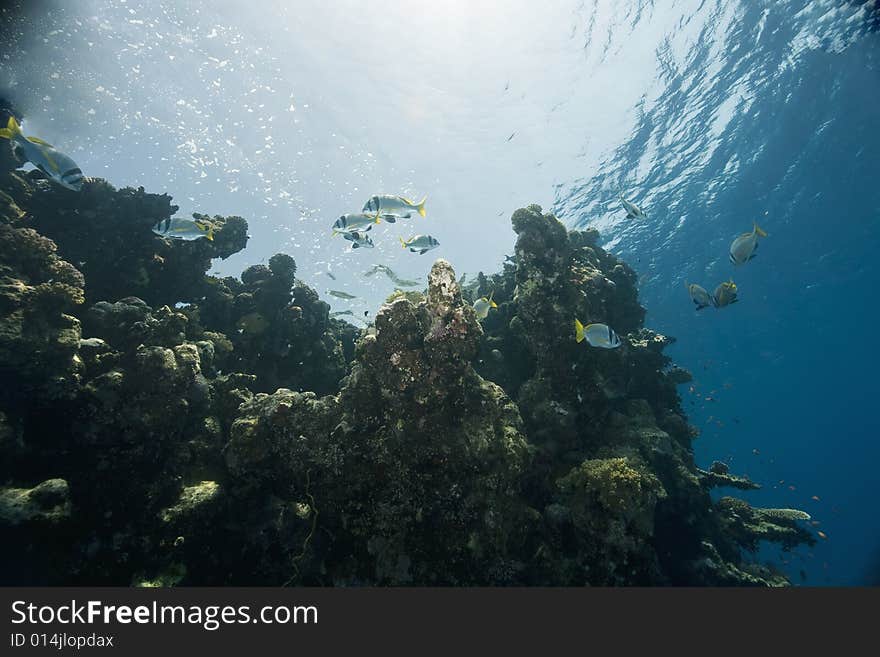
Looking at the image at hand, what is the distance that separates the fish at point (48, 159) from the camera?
14.9 ft

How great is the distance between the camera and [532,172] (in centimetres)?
2027

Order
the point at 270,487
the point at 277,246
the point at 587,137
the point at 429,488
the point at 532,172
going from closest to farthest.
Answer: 1. the point at 429,488
2. the point at 270,487
3. the point at 587,137
4. the point at 532,172
5. the point at 277,246

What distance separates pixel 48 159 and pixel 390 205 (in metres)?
4.56

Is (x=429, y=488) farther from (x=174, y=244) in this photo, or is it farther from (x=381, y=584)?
(x=174, y=244)

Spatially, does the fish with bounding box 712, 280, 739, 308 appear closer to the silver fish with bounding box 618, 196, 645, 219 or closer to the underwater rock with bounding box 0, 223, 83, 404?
the silver fish with bounding box 618, 196, 645, 219

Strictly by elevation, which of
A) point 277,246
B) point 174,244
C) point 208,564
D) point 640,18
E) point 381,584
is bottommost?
point 381,584

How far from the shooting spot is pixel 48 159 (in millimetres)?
4730

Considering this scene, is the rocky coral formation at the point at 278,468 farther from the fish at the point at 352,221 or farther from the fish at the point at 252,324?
the fish at the point at 252,324

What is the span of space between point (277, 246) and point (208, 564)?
82.1 ft

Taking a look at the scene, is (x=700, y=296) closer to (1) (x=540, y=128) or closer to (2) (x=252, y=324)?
(2) (x=252, y=324)

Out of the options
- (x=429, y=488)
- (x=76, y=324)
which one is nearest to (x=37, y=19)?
(x=76, y=324)

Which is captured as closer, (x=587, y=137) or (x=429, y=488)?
(x=429, y=488)

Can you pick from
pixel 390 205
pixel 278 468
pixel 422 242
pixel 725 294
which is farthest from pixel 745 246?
pixel 278 468

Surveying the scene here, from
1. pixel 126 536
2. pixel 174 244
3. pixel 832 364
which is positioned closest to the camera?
pixel 126 536
